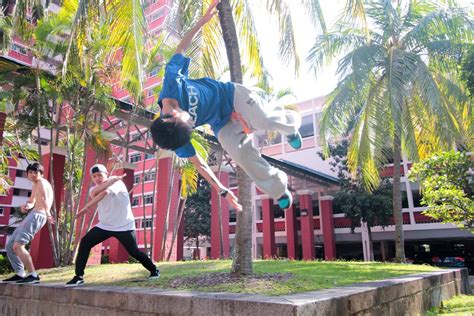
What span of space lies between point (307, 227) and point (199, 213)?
8692mm

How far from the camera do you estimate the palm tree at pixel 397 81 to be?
11.4 meters

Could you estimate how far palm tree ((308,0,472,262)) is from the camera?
11.4 meters

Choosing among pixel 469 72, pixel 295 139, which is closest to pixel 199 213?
pixel 469 72

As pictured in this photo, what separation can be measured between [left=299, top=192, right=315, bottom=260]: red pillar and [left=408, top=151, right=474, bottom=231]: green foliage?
1505cm

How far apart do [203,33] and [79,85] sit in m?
4.69

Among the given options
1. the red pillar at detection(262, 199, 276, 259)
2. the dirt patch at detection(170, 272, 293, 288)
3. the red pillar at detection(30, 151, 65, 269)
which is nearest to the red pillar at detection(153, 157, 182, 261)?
the red pillar at detection(30, 151, 65, 269)

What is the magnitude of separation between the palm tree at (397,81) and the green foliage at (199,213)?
16.4m

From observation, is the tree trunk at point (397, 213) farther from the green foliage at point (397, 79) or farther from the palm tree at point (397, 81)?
the green foliage at point (397, 79)

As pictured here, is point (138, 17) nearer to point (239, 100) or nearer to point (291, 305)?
point (239, 100)

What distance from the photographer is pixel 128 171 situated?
46.8 ft

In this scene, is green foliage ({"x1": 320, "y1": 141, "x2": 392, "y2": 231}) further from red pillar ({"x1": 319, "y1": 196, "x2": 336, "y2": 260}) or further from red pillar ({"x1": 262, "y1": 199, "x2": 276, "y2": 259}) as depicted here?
red pillar ({"x1": 262, "y1": 199, "x2": 276, "y2": 259})

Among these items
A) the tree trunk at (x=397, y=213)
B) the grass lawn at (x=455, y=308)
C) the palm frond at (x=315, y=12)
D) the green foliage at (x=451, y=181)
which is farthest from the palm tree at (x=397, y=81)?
the grass lawn at (x=455, y=308)

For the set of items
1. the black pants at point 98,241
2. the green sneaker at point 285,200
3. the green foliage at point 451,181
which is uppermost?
the green foliage at point 451,181

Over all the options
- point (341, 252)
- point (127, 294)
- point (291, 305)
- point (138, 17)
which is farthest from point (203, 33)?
point (341, 252)
